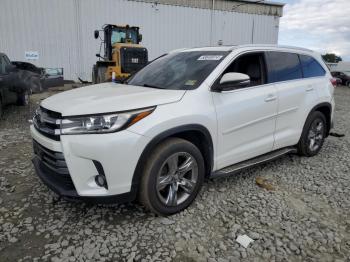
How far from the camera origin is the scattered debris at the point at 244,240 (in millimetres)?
2695

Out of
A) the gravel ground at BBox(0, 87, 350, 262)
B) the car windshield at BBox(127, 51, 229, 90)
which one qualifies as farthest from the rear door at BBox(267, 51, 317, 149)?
the car windshield at BBox(127, 51, 229, 90)

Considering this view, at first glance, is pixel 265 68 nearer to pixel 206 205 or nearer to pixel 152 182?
pixel 206 205

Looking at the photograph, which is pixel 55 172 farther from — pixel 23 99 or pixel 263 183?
pixel 23 99

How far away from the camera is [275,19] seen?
22.8 metres

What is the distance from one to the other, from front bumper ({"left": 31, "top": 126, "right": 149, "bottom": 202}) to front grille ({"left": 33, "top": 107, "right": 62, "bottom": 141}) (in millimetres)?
75

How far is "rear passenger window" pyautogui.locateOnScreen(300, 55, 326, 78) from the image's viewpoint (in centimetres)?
456

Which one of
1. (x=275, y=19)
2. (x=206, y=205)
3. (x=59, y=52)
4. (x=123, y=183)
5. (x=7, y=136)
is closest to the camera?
(x=123, y=183)

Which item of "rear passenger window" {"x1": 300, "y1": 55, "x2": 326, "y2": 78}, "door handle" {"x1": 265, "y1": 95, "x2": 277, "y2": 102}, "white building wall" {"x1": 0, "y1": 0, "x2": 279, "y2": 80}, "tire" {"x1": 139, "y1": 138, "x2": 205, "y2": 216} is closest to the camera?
"tire" {"x1": 139, "y1": 138, "x2": 205, "y2": 216}

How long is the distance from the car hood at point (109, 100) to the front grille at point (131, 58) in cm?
838

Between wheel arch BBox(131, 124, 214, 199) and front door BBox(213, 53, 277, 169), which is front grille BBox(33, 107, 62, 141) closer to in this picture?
wheel arch BBox(131, 124, 214, 199)

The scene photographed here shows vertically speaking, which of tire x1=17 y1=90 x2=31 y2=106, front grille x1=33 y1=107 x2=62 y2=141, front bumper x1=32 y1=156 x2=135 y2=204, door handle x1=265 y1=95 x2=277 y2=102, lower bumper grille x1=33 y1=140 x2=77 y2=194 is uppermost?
door handle x1=265 y1=95 x2=277 y2=102

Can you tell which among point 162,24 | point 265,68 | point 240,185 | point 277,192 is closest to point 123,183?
point 240,185

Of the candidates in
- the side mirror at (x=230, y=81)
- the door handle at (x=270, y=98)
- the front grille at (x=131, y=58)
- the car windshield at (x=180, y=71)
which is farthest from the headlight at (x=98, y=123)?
the front grille at (x=131, y=58)

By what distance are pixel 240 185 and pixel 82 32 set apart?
15821 mm
